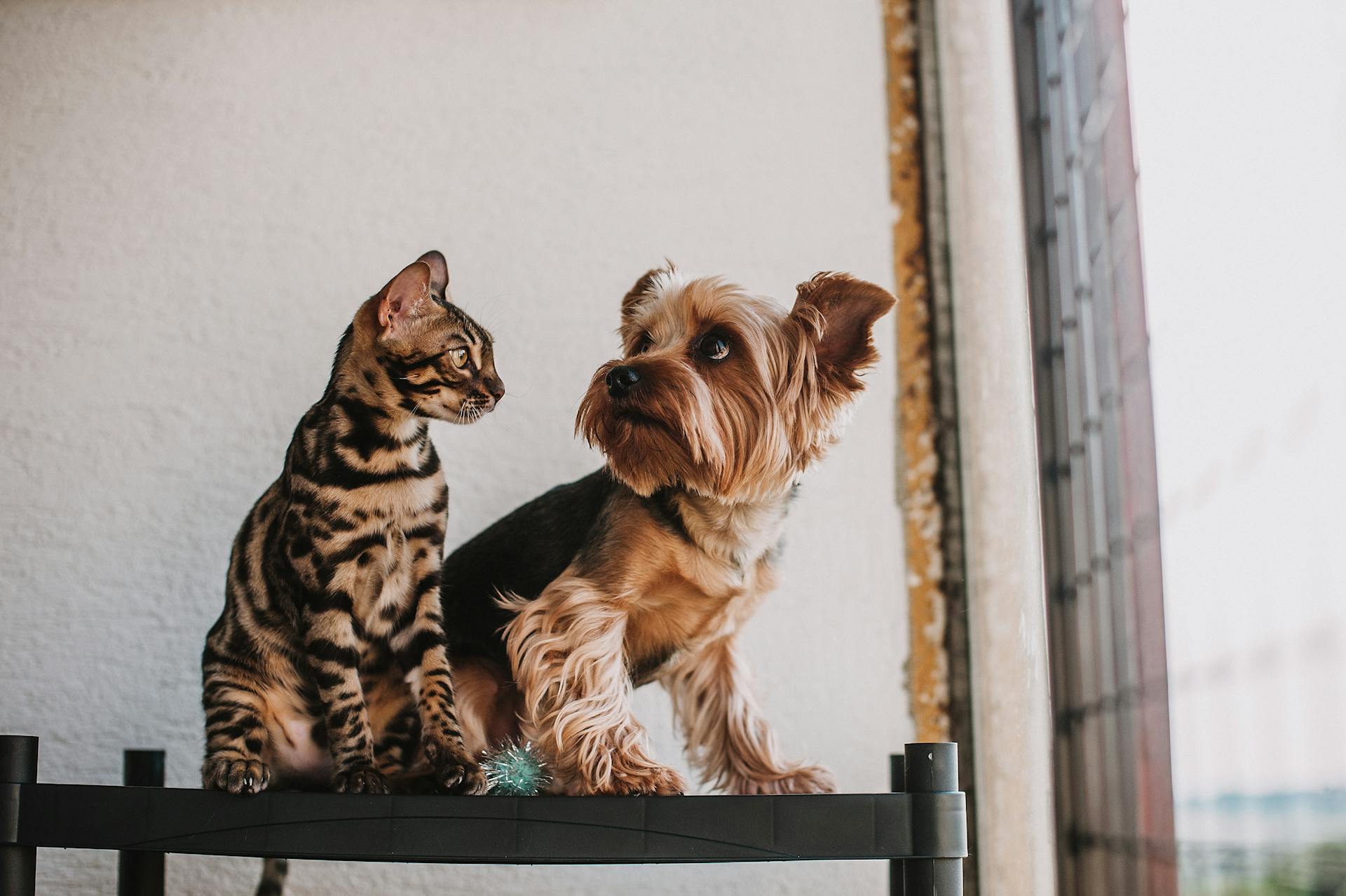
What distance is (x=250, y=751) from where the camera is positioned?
924 millimetres

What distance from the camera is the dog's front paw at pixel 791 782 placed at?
108 centimetres

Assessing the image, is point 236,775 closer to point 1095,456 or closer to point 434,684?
point 434,684

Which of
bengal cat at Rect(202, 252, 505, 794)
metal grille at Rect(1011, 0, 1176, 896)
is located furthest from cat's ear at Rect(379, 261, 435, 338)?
metal grille at Rect(1011, 0, 1176, 896)

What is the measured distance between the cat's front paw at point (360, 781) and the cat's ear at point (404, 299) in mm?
395

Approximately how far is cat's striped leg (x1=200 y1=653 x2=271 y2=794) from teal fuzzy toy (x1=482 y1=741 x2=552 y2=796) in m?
0.19

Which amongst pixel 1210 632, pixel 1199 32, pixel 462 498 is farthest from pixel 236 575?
pixel 1199 32

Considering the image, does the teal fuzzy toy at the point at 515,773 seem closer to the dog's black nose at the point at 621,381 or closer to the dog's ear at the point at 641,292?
the dog's black nose at the point at 621,381

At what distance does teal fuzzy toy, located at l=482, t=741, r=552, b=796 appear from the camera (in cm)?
90

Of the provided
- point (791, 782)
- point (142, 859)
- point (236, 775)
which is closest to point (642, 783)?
point (791, 782)

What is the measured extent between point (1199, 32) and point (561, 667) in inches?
35.1

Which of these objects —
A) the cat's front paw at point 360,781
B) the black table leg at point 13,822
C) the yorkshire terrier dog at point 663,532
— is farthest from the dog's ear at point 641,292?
the black table leg at point 13,822

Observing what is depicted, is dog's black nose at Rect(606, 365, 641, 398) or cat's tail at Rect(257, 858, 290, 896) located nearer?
dog's black nose at Rect(606, 365, 641, 398)

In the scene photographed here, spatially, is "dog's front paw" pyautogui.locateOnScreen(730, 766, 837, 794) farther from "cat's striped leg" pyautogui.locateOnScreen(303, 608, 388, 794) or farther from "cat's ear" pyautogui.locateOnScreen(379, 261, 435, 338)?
"cat's ear" pyautogui.locateOnScreen(379, 261, 435, 338)

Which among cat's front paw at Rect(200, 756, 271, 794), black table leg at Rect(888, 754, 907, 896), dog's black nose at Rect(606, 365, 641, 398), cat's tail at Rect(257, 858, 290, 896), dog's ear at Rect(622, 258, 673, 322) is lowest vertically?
cat's tail at Rect(257, 858, 290, 896)
